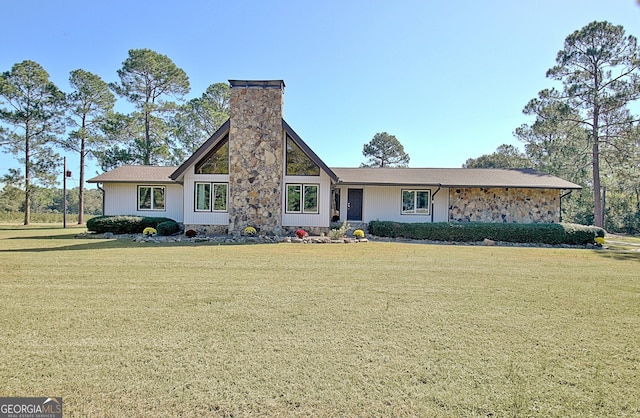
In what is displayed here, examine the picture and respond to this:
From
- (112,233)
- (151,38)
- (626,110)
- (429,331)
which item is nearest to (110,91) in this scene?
(151,38)

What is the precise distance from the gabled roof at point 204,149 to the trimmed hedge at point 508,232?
895cm

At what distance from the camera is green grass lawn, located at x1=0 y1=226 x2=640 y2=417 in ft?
8.95

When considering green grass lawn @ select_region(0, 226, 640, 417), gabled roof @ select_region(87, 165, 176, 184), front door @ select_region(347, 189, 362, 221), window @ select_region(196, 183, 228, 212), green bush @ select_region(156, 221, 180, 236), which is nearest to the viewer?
green grass lawn @ select_region(0, 226, 640, 417)

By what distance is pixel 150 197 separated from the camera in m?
20.0

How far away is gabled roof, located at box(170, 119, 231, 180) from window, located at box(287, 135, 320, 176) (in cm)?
279

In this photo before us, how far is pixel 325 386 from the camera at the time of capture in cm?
290

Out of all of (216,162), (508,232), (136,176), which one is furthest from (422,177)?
(136,176)

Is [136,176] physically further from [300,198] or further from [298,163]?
[300,198]

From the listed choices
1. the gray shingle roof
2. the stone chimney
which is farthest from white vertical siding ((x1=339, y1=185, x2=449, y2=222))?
the stone chimney

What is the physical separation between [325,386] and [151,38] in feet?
107

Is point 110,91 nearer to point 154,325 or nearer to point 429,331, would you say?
point 154,325

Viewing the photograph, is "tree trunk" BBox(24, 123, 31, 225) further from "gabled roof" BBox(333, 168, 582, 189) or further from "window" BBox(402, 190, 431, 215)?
"window" BBox(402, 190, 431, 215)

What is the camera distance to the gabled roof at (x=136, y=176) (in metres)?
19.5

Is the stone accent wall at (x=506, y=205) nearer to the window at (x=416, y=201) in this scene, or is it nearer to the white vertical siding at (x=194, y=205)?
the window at (x=416, y=201)
